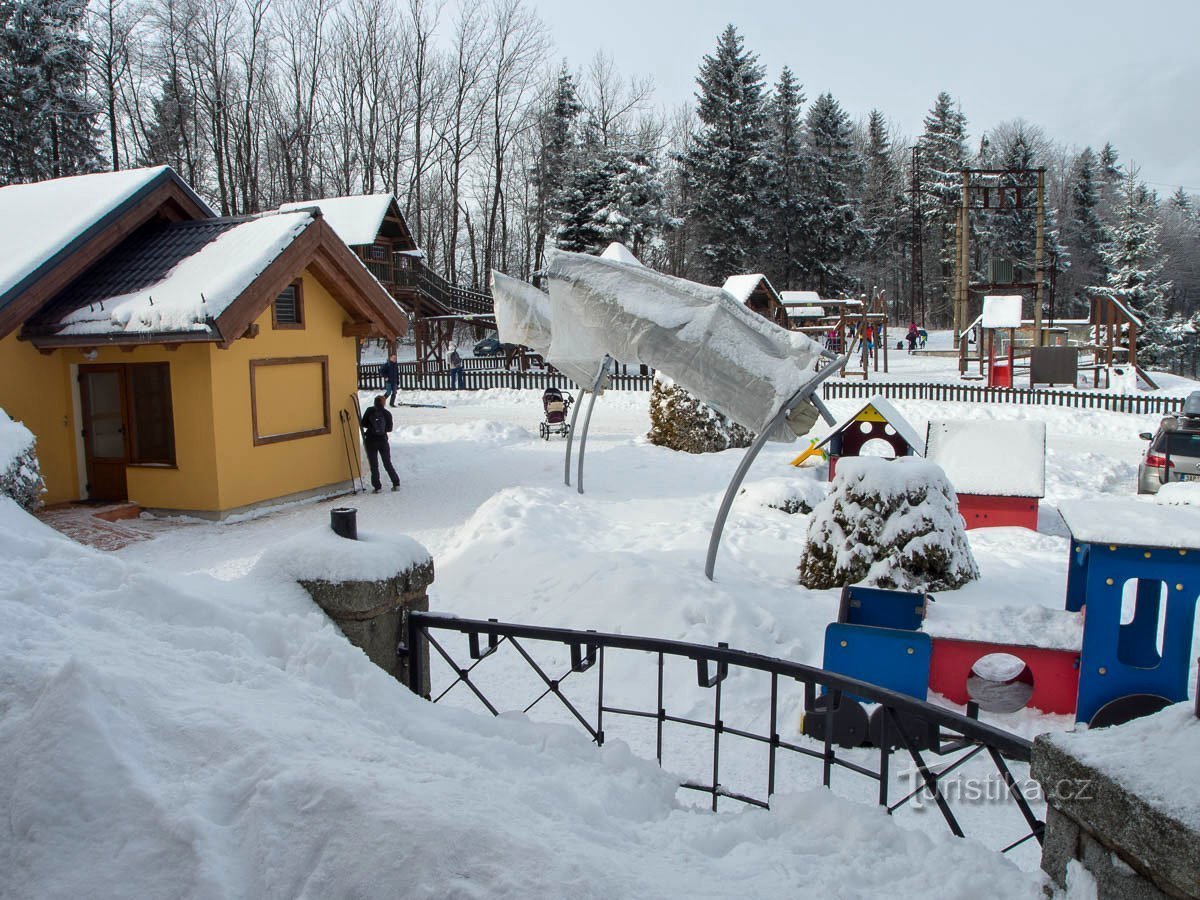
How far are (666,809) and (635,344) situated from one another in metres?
5.64

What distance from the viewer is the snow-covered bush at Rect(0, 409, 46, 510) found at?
8.33 metres

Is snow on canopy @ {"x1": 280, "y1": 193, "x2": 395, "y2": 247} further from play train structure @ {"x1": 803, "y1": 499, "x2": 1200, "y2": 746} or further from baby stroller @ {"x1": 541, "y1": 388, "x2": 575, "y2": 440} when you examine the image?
play train structure @ {"x1": 803, "y1": 499, "x2": 1200, "y2": 746}

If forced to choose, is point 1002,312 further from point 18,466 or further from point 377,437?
point 18,466

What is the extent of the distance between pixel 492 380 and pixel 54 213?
60.1ft

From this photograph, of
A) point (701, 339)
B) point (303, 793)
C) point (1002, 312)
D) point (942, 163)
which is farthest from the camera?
point (942, 163)

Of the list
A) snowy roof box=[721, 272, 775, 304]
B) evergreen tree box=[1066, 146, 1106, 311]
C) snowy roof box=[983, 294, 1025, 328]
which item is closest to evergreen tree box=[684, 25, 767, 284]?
snowy roof box=[721, 272, 775, 304]

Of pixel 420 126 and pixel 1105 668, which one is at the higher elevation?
pixel 420 126

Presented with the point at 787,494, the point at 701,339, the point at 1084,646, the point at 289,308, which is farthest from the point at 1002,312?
the point at 1084,646

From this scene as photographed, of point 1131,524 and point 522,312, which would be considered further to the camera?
point 522,312

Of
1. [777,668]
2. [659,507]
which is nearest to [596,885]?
[777,668]

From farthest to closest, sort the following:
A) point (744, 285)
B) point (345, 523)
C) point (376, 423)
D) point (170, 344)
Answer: point (744, 285)
point (376, 423)
point (170, 344)
point (345, 523)

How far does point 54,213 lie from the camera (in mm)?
12930

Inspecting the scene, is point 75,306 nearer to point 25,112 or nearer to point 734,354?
point 734,354

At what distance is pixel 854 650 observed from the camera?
17.8 feet
